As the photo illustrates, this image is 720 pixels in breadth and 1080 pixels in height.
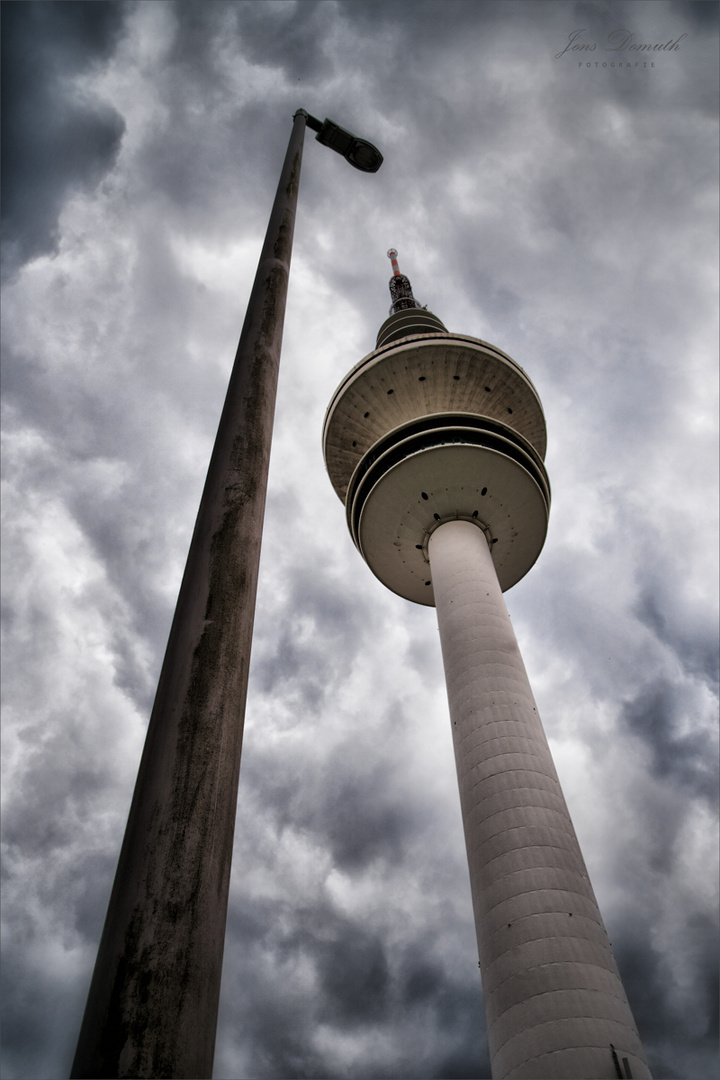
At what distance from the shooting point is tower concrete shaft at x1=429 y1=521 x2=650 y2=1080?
15.4 metres

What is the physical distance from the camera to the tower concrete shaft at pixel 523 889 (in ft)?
50.5

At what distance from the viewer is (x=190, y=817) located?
106 inches

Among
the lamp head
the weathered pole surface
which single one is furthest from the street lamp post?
the lamp head

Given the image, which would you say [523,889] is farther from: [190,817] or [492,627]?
[190,817]

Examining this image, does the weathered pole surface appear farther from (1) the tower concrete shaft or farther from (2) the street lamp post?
(1) the tower concrete shaft

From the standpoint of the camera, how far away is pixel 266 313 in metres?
5.03

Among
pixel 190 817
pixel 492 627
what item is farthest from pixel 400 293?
pixel 190 817

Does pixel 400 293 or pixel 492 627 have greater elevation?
pixel 400 293

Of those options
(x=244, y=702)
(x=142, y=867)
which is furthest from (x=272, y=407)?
(x=142, y=867)

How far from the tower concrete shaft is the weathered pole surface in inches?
671

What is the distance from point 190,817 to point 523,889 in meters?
18.7

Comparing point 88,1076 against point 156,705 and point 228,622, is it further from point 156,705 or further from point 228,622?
point 228,622

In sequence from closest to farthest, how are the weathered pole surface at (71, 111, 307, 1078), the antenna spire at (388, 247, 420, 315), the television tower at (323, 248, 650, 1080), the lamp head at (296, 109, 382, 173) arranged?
the weathered pole surface at (71, 111, 307, 1078) → the lamp head at (296, 109, 382, 173) → the television tower at (323, 248, 650, 1080) → the antenna spire at (388, 247, 420, 315)

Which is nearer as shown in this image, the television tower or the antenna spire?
the television tower
